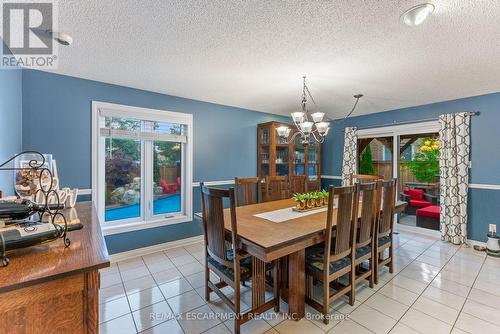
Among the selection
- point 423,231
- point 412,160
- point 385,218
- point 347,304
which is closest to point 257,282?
point 347,304

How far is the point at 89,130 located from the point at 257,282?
2.67 m

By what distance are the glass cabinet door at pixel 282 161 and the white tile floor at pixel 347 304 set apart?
2299 millimetres

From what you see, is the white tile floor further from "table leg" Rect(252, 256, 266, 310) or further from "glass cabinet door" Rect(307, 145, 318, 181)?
"glass cabinet door" Rect(307, 145, 318, 181)

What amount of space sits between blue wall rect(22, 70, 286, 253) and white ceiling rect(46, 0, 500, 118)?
0.68ft

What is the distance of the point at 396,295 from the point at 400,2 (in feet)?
8.16

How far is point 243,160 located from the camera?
13.9 feet

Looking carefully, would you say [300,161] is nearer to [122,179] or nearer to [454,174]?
[454,174]

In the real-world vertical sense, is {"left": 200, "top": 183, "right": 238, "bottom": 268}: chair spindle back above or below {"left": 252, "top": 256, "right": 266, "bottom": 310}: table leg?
above

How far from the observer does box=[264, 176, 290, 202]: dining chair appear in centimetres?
320

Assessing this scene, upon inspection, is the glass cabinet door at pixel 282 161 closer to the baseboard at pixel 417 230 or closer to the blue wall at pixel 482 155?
the baseboard at pixel 417 230

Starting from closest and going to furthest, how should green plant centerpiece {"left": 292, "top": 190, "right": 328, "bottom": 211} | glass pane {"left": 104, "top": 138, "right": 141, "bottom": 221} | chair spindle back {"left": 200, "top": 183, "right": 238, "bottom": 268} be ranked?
chair spindle back {"left": 200, "top": 183, "right": 238, "bottom": 268} → green plant centerpiece {"left": 292, "top": 190, "right": 328, "bottom": 211} → glass pane {"left": 104, "top": 138, "right": 141, "bottom": 221}

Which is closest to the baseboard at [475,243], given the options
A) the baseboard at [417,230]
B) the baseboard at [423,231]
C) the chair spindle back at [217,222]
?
the baseboard at [423,231]

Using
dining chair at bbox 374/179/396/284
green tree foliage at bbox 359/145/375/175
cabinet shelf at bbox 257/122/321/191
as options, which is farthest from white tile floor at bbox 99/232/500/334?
green tree foliage at bbox 359/145/375/175

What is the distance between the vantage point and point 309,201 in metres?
2.58
